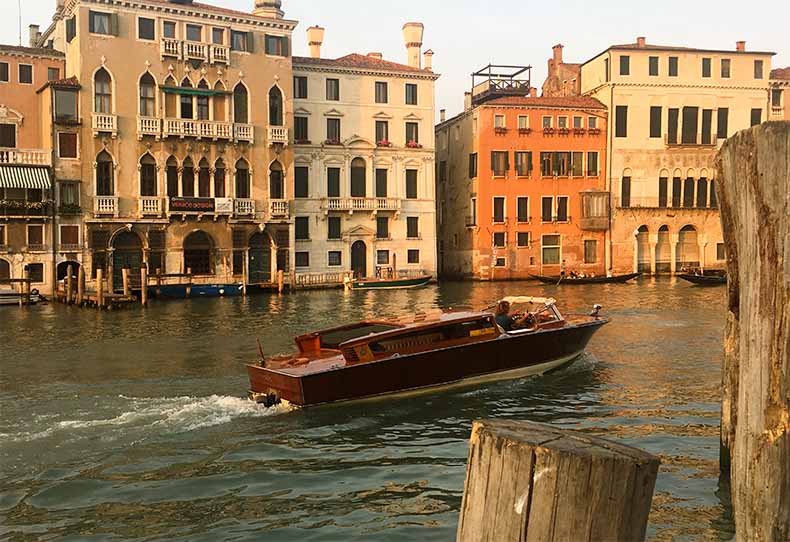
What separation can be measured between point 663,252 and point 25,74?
32824mm

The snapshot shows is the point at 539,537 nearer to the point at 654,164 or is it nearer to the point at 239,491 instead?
the point at 239,491

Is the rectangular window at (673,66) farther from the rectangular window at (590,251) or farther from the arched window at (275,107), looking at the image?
the arched window at (275,107)

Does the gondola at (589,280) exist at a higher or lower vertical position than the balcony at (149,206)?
lower

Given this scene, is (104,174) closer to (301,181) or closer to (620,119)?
(301,181)

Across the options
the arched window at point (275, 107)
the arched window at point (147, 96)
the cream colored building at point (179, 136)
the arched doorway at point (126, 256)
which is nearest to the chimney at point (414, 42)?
the cream colored building at point (179, 136)

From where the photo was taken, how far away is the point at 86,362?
49.0 feet

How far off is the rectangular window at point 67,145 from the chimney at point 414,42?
18.2 metres

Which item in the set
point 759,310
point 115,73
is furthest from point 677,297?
point 759,310

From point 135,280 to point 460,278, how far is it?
683 inches

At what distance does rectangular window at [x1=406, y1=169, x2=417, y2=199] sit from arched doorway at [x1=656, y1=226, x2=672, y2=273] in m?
13.8

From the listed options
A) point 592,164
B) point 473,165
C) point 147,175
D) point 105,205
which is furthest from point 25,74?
point 592,164

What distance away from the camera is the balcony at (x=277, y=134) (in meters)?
36.5

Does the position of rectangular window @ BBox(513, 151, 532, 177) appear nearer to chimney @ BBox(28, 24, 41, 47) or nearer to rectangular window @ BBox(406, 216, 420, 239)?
rectangular window @ BBox(406, 216, 420, 239)

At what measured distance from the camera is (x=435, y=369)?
1134 cm
